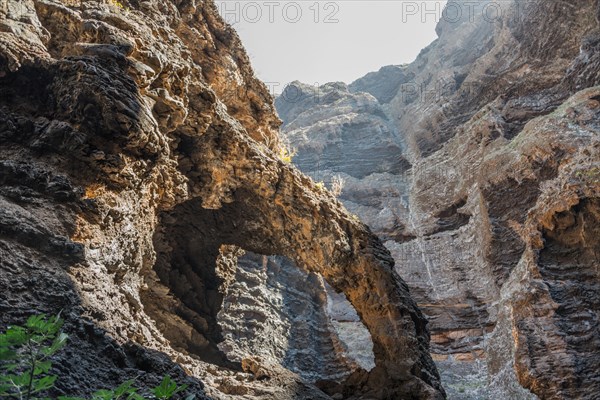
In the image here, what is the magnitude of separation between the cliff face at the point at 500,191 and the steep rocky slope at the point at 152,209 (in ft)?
Result: 21.8

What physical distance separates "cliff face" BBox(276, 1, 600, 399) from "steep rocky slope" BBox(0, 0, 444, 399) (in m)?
6.65

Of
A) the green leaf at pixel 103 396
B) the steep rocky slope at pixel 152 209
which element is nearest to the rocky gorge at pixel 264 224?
the steep rocky slope at pixel 152 209

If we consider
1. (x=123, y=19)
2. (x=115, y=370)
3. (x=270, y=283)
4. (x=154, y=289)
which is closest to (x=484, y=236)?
(x=270, y=283)

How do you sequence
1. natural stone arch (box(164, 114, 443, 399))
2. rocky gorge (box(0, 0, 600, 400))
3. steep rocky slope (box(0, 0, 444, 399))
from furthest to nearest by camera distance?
natural stone arch (box(164, 114, 443, 399))
rocky gorge (box(0, 0, 600, 400))
steep rocky slope (box(0, 0, 444, 399))

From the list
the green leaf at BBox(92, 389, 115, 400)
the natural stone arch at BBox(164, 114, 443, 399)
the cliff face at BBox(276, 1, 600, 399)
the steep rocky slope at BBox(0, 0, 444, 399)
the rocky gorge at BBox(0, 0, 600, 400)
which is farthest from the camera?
the cliff face at BBox(276, 1, 600, 399)

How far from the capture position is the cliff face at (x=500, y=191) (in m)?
12.6

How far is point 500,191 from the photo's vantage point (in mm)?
18141

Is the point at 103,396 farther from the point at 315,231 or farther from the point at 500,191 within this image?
the point at 500,191

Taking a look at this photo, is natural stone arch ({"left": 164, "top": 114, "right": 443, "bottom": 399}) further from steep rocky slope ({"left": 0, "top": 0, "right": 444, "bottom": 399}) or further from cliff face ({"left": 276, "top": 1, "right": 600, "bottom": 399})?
cliff face ({"left": 276, "top": 1, "right": 600, "bottom": 399})

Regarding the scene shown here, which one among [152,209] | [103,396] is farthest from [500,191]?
[103,396]

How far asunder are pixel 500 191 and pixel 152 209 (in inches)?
583

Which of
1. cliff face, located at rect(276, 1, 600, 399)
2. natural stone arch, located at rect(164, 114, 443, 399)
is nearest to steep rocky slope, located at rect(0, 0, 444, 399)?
natural stone arch, located at rect(164, 114, 443, 399)

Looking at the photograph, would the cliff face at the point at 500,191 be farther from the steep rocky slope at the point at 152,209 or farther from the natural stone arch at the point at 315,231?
the steep rocky slope at the point at 152,209

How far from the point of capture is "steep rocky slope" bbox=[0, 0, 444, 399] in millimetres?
4172
